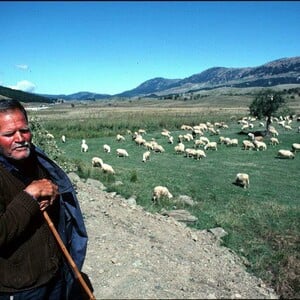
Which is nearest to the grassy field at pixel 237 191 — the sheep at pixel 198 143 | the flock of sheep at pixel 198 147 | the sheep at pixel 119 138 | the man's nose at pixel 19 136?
the flock of sheep at pixel 198 147

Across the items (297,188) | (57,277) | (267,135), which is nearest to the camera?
(57,277)

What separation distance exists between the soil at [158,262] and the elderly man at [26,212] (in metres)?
2.70

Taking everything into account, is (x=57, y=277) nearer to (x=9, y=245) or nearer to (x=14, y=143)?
(x=9, y=245)

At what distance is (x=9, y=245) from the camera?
A: 278 centimetres

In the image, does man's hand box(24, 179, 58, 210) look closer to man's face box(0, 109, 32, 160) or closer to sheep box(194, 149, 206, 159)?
man's face box(0, 109, 32, 160)

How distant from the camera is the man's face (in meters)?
2.88

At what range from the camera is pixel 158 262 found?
7.01 meters

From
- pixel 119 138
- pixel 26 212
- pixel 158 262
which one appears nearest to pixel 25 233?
pixel 26 212

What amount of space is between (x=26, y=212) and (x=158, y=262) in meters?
4.72

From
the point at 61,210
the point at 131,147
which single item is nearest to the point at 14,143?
the point at 61,210

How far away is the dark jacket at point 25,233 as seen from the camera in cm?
263

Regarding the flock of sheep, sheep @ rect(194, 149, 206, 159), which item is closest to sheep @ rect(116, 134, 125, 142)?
the flock of sheep

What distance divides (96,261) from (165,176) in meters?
12.4

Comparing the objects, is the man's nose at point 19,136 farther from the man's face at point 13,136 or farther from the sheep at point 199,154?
the sheep at point 199,154
